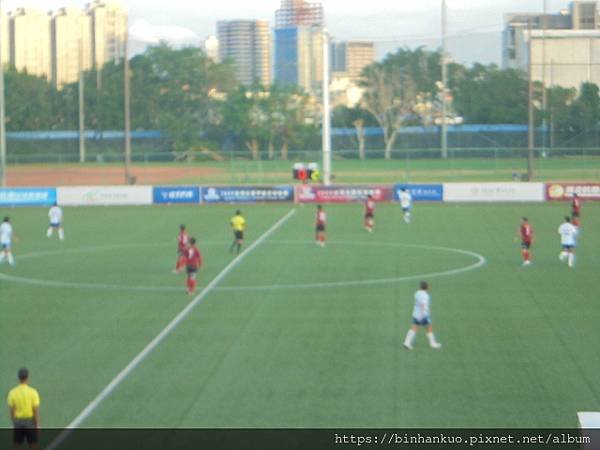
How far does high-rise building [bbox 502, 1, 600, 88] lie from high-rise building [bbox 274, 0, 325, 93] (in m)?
21.3

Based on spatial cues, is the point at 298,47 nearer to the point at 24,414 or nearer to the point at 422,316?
the point at 422,316

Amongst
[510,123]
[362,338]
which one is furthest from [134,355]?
[510,123]

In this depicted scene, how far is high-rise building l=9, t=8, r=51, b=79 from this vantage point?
176 meters

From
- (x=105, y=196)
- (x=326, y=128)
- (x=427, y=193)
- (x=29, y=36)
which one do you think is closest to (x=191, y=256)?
(x=427, y=193)

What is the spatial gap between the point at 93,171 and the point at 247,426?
70937 millimetres

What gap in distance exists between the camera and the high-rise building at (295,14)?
9444 cm

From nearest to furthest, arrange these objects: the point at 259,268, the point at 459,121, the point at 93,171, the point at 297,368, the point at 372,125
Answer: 1. the point at 297,368
2. the point at 259,268
3. the point at 93,171
4. the point at 459,121
5. the point at 372,125

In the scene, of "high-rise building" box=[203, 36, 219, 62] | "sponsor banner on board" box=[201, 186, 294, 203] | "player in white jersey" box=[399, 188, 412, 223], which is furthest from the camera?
"high-rise building" box=[203, 36, 219, 62]

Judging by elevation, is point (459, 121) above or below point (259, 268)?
above

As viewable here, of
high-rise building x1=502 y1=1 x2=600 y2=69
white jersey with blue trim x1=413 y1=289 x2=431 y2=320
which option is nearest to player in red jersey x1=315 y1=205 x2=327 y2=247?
white jersey with blue trim x1=413 y1=289 x2=431 y2=320

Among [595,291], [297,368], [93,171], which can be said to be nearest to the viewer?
[297,368]

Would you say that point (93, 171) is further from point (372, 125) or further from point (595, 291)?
point (595, 291)

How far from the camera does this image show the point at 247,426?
14.2 m

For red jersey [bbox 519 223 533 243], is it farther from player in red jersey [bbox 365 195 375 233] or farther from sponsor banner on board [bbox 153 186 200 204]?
sponsor banner on board [bbox 153 186 200 204]
